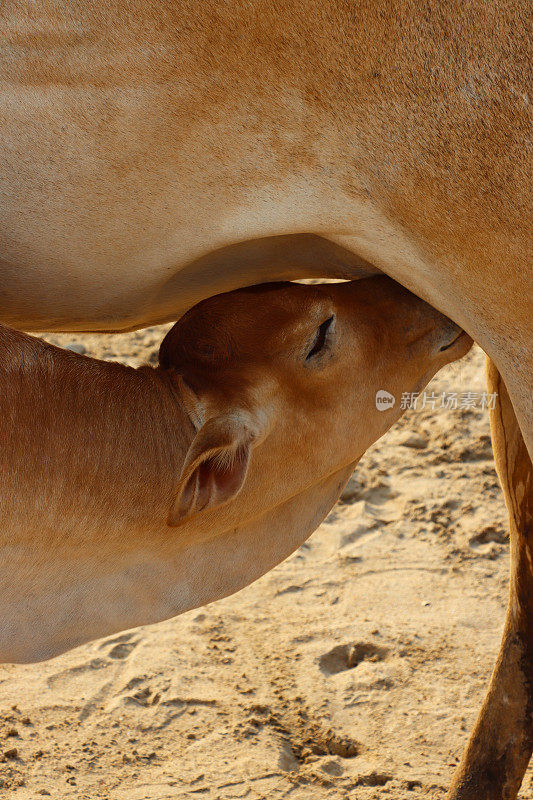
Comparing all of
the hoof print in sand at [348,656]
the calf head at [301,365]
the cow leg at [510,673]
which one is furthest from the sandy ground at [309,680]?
the calf head at [301,365]

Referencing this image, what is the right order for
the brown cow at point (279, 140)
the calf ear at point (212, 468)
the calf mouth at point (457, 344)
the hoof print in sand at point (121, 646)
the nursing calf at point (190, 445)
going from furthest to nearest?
the hoof print in sand at point (121, 646) < the calf mouth at point (457, 344) < the nursing calf at point (190, 445) < the calf ear at point (212, 468) < the brown cow at point (279, 140)

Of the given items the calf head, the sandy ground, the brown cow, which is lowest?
the sandy ground

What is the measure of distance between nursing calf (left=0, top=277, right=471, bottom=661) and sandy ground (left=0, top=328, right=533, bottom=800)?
2.74ft

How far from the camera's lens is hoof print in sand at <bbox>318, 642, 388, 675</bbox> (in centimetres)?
398

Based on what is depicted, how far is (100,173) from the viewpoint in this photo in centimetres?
244

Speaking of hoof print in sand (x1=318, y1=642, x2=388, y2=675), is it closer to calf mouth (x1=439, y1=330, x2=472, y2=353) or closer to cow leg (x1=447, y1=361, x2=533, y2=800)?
cow leg (x1=447, y1=361, x2=533, y2=800)

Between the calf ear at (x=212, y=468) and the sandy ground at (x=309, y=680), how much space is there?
1.36 metres

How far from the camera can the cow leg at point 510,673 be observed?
3203 millimetres

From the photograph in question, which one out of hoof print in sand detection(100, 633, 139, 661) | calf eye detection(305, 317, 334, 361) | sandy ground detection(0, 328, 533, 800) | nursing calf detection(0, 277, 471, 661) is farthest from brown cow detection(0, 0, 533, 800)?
hoof print in sand detection(100, 633, 139, 661)

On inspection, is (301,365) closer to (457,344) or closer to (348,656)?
(457,344)

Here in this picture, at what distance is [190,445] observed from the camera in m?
2.69

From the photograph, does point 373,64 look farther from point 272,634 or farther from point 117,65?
point 272,634

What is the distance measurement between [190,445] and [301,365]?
0.43m

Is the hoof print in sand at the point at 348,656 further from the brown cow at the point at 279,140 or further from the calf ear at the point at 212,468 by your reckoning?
the brown cow at the point at 279,140
